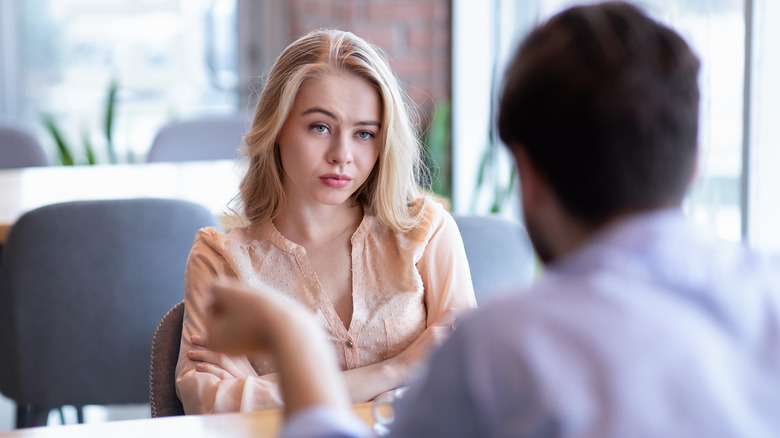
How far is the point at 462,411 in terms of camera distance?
55 centimetres

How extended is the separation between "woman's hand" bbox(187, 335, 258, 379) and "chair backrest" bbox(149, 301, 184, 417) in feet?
0.25

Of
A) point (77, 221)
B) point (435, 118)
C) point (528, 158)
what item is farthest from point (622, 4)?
point (435, 118)

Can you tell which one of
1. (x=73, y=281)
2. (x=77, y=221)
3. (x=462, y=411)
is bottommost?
(x=73, y=281)

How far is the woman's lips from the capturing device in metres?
1.45

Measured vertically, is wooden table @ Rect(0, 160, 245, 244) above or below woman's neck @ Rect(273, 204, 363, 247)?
below

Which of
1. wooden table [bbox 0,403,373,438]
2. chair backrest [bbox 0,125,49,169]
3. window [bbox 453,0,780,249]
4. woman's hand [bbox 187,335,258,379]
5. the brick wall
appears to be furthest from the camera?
the brick wall

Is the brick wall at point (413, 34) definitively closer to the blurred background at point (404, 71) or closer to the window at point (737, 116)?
the blurred background at point (404, 71)

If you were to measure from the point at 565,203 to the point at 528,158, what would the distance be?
0.04m

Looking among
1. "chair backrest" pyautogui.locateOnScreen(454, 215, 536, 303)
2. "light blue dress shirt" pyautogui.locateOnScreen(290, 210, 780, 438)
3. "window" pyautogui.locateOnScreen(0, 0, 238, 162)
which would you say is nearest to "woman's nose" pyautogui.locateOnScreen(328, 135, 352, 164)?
"chair backrest" pyautogui.locateOnScreen(454, 215, 536, 303)

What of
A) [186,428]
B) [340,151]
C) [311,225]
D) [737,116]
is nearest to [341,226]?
[311,225]

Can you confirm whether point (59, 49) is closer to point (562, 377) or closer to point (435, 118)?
point (435, 118)

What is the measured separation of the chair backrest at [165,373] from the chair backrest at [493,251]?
2.17ft

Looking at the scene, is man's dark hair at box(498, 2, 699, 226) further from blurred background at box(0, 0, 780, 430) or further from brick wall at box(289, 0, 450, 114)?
brick wall at box(289, 0, 450, 114)

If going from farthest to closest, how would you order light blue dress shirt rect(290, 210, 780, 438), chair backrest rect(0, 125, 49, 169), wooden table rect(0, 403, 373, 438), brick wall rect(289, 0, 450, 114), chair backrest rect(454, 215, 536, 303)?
brick wall rect(289, 0, 450, 114) → chair backrest rect(0, 125, 49, 169) → chair backrest rect(454, 215, 536, 303) → wooden table rect(0, 403, 373, 438) → light blue dress shirt rect(290, 210, 780, 438)
